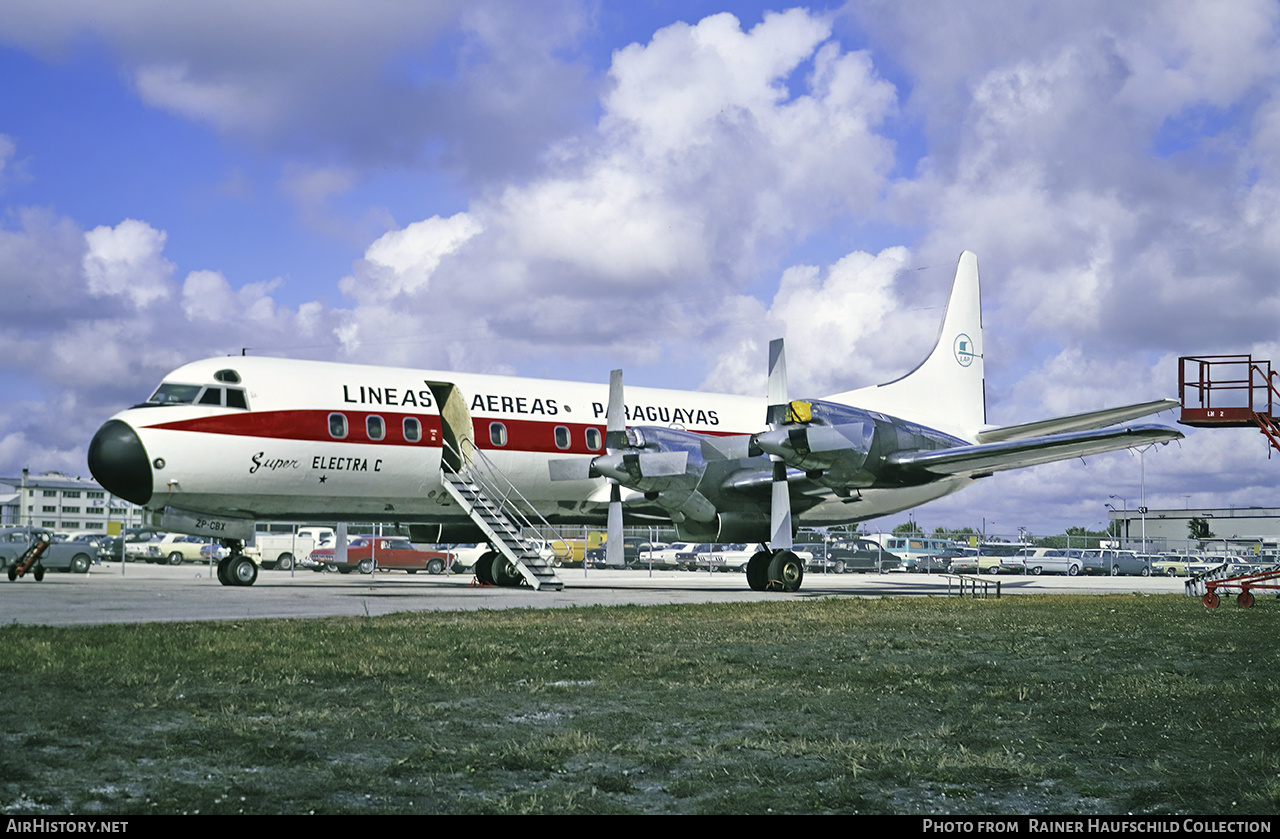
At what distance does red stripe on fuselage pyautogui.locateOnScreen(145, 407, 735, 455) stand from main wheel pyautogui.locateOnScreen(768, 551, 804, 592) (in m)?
4.98

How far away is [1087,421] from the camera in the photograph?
23750 mm

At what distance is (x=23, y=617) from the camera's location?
1372cm

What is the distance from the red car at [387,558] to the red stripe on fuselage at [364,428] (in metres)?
26.3

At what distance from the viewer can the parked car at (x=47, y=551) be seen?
117 ft

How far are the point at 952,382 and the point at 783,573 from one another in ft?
32.8

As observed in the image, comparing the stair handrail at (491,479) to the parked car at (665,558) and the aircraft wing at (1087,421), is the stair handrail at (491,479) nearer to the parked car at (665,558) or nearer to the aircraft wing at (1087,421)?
the aircraft wing at (1087,421)

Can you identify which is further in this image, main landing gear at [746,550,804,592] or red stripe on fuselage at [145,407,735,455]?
main landing gear at [746,550,804,592]

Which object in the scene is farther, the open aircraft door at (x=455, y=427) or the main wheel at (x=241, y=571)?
the open aircraft door at (x=455, y=427)

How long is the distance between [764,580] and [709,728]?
699 inches

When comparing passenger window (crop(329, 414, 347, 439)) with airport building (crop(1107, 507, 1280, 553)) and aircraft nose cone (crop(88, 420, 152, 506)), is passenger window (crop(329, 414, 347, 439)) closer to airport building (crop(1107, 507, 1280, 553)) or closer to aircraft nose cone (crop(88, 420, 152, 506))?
aircraft nose cone (crop(88, 420, 152, 506))

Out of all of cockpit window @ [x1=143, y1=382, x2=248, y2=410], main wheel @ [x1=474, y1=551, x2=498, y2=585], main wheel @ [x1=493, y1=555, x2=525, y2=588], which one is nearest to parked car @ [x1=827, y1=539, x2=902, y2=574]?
main wheel @ [x1=474, y1=551, x2=498, y2=585]

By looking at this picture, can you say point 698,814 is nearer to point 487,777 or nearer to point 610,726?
point 487,777

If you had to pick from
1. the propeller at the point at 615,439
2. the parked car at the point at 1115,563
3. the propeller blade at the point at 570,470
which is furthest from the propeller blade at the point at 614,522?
the parked car at the point at 1115,563

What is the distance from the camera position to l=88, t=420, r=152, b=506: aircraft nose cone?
2033cm
